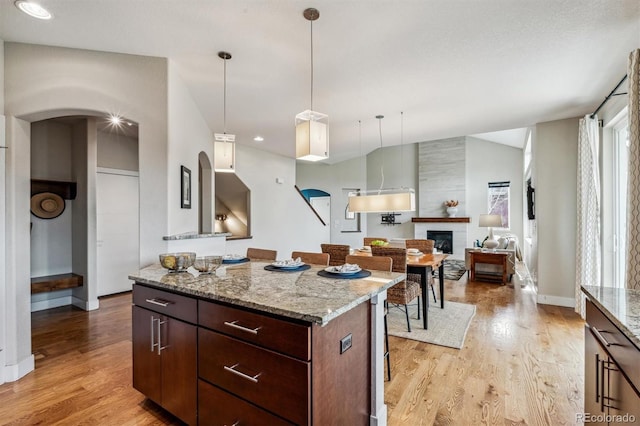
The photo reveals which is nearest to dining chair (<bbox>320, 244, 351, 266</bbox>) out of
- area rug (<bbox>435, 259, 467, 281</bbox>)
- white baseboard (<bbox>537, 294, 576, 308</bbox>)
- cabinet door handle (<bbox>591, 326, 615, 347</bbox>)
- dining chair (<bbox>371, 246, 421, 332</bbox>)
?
dining chair (<bbox>371, 246, 421, 332</bbox>)

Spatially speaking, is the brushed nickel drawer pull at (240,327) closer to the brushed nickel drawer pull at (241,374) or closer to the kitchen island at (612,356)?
the brushed nickel drawer pull at (241,374)

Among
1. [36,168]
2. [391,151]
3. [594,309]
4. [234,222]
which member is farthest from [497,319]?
[391,151]

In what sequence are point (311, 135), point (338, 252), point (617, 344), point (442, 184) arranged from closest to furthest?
point (617, 344) < point (311, 135) < point (338, 252) < point (442, 184)

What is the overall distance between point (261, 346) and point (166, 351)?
821 millimetres

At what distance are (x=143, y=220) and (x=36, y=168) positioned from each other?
8.83 feet

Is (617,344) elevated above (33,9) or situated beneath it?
situated beneath

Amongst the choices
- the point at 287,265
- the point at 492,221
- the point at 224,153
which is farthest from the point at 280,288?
the point at 492,221

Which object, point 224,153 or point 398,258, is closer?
point 224,153

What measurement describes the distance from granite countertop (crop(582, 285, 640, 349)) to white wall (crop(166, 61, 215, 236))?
9.87 ft

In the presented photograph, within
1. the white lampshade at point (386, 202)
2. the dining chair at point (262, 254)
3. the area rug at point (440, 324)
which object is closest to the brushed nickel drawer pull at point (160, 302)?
the dining chair at point (262, 254)

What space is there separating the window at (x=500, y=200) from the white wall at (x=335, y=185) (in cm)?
367

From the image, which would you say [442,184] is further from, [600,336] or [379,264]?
[600,336]

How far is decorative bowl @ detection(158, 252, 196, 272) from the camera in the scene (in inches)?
82.9

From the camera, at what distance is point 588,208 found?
3721 millimetres
